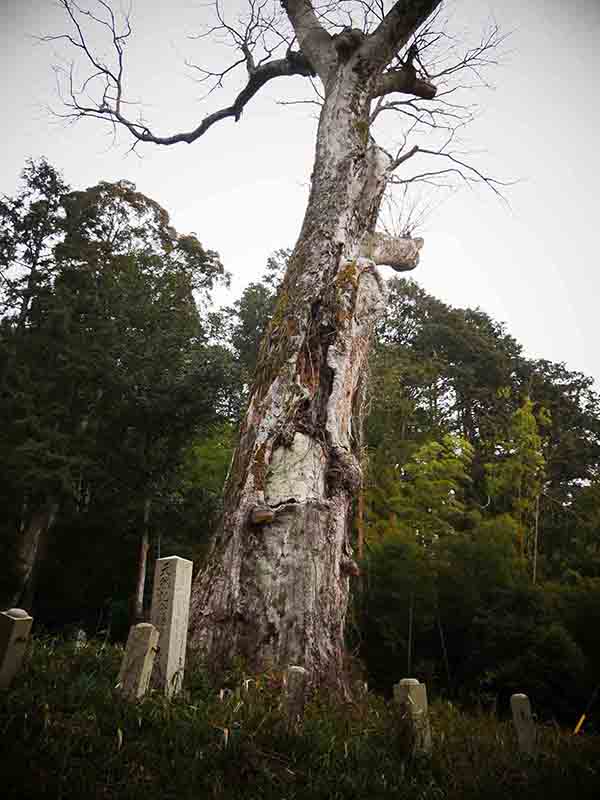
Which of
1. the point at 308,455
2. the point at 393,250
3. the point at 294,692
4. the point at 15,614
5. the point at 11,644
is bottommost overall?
the point at 294,692

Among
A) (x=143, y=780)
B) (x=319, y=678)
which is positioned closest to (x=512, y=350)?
(x=319, y=678)

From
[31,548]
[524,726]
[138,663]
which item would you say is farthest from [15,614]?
[31,548]

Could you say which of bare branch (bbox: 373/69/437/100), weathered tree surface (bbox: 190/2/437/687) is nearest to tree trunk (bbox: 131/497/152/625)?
weathered tree surface (bbox: 190/2/437/687)

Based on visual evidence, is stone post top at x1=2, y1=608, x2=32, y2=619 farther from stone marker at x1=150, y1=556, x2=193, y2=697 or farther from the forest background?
the forest background

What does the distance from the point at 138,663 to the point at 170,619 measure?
272 mm

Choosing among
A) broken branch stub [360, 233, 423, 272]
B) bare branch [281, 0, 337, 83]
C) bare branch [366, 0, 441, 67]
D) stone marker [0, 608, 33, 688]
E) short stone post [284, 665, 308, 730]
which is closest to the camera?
stone marker [0, 608, 33, 688]

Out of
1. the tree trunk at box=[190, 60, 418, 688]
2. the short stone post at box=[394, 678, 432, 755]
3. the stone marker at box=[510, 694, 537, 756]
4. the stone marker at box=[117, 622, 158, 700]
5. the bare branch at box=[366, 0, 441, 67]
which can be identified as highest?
the bare branch at box=[366, 0, 441, 67]

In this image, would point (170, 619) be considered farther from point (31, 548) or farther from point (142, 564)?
point (31, 548)

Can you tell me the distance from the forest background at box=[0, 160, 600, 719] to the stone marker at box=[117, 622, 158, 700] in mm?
4805

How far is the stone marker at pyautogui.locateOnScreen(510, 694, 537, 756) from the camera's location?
3.09m

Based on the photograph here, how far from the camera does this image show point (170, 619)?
258 centimetres

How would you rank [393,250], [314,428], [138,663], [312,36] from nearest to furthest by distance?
[138,663], [314,428], [393,250], [312,36]

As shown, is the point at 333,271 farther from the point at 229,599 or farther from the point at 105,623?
the point at 105,623

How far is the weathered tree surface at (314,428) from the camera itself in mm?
3268
